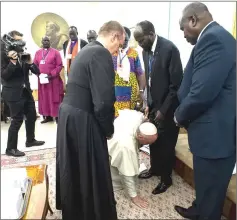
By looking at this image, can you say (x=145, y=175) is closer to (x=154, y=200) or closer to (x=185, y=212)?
(x=154, y=200)

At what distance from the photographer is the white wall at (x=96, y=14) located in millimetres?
3986

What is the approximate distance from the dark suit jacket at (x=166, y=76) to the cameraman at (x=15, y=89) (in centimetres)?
151

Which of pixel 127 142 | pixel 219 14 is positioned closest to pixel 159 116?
pixel 127 142

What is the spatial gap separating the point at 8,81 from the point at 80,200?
178 centimetres

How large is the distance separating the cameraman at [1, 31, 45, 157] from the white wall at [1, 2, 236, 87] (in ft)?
7.51

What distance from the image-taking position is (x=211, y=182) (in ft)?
4.84

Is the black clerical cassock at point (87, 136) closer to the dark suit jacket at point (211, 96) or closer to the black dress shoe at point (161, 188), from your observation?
the dark suit jacket at point (211, 96)

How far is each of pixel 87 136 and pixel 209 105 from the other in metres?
0.76

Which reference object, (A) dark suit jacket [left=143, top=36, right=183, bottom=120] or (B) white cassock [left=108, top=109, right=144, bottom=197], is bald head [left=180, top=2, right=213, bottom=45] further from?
(B) white cassock [left=108, top=109, right=144, bottom=197]

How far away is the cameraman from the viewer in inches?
102

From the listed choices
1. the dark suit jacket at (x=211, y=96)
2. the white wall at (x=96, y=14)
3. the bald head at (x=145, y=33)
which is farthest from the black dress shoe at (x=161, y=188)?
the white wall at (x=96, y=14)

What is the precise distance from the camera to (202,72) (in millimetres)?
1257

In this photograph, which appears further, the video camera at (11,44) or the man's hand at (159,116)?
the video camera at (11,44)

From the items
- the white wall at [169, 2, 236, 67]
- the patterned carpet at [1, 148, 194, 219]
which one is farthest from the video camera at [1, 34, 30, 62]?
the white wall at [169, 2, 236, 67]
